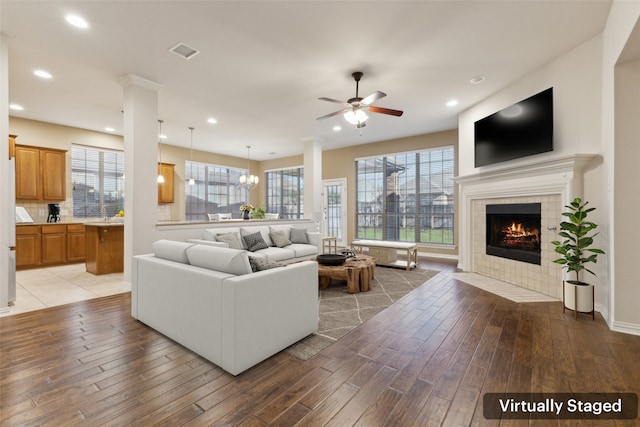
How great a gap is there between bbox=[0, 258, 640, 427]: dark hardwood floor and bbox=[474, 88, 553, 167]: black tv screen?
2357 millimetres

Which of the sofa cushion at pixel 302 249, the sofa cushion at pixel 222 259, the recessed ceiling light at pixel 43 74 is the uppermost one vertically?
the recessed ceiling light at pixel 43 74

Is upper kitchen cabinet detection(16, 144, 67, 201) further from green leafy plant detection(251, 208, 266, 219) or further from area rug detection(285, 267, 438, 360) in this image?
area rug detection(285, 267, 438, 360)

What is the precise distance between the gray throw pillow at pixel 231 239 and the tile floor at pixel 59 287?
1506mm

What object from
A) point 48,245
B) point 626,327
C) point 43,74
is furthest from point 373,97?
point 48,245

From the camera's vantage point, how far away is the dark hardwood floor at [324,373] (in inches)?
65.1

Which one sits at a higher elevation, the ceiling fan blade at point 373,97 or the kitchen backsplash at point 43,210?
the ceiling fan blade at point 373,97

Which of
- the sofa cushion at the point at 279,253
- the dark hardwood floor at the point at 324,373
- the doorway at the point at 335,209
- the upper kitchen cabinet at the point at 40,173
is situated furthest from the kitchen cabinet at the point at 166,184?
the dark hardwood floor at the point at 324,373

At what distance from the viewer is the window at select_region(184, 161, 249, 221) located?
29.2 feet

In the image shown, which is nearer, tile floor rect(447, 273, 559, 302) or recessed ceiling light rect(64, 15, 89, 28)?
recessed ceiling light rect(64, 15, 89, 28)

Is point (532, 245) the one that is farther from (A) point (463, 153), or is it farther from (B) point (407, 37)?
(B) point (407, 37)

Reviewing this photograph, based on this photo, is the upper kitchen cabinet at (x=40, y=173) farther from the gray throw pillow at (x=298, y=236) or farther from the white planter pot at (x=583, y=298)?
the white planter pot at (x=583, y=298)

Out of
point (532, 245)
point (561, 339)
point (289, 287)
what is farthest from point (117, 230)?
point (532, 245)

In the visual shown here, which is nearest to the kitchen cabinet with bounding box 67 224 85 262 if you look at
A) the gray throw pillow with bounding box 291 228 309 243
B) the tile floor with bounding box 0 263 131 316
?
the tile floor with bounding box 0 263 131 316

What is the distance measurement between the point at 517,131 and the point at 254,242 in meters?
4.69
